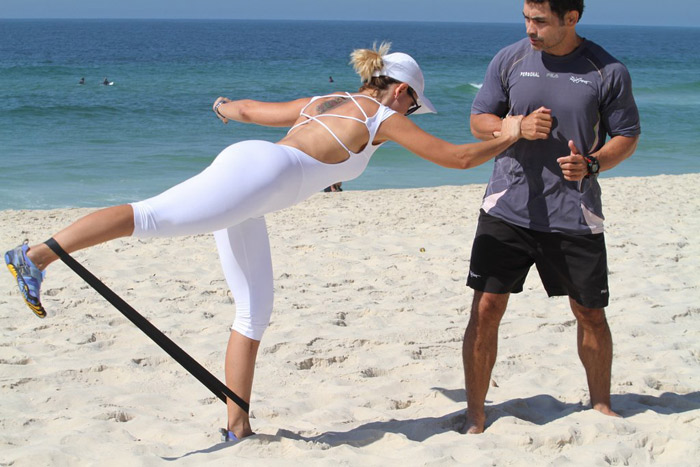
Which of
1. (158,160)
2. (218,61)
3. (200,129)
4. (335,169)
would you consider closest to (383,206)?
(335,169)

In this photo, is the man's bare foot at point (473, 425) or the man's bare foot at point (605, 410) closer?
the man's bare foot at point (473, 425)

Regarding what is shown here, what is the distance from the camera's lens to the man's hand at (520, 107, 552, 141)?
3.21 meters

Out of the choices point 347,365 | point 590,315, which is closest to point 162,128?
point 347,365

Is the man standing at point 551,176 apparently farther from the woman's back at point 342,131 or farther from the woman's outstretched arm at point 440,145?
the woman's back at point 342,131

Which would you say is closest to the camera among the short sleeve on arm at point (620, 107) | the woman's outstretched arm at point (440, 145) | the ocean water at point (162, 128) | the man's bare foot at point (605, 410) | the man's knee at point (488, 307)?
the woman's outstretched arm at point (440, 145)

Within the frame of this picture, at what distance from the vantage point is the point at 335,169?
3234 mm

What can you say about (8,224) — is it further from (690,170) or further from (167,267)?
(690,170)

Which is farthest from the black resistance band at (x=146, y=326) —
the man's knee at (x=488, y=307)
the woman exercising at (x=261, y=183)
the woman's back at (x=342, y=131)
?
the man's knee at (x=488, y=307)

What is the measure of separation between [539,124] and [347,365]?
6.13 feet

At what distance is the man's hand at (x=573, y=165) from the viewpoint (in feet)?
10.4

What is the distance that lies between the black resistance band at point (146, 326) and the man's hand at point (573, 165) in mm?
1685

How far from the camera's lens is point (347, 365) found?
439cm

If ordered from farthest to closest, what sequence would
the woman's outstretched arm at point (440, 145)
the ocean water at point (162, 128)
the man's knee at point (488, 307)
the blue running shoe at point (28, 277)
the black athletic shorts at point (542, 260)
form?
the ocean water at point (162, 128) → the man's knee at point (488, 307) → the black athletic shorts at point (542, 260) → the woman's outstretched arm at point (440, 145) → the blue running shoe at point (28, 277)

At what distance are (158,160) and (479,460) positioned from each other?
14.6m
